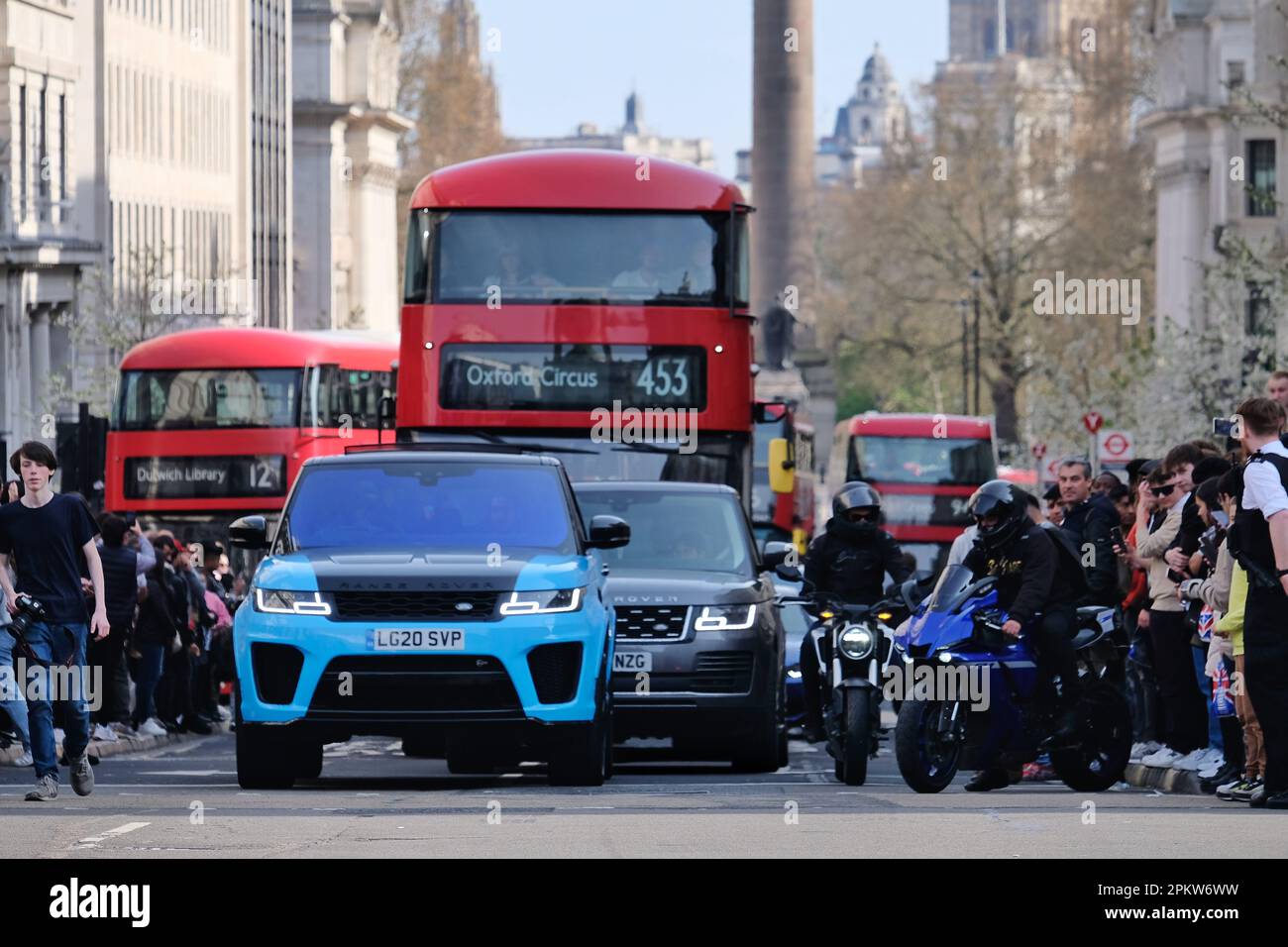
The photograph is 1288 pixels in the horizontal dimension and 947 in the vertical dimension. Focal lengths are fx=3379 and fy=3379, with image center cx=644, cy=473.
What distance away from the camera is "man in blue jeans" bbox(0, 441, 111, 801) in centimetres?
1672

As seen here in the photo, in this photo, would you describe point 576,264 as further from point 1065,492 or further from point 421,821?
point 421,821

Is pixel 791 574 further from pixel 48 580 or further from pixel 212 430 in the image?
pixel 212 430

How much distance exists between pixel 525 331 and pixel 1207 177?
2734 inches

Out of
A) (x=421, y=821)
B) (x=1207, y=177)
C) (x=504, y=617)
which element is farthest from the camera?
(x=1207, y=177)

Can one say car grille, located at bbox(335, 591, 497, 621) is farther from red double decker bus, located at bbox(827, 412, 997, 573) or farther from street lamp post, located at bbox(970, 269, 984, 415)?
street lamp post, located at bbox(970, 269, 984, 415)

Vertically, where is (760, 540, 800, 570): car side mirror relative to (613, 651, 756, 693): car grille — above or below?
above

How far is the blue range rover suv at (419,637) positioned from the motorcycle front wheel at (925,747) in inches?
62.5

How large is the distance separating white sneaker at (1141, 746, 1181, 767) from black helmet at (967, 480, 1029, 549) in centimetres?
245

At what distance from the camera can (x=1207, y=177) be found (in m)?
93.3

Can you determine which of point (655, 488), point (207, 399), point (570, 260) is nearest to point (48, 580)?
point (655, 488)

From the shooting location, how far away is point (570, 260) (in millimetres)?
26484

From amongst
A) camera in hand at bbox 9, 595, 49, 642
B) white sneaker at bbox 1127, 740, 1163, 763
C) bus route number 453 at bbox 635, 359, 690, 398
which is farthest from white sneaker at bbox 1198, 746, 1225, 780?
bus route number 453 at bbox 635, 359, 690, 398
